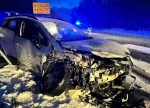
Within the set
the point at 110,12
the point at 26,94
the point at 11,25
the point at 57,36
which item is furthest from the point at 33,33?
the point at 110,12

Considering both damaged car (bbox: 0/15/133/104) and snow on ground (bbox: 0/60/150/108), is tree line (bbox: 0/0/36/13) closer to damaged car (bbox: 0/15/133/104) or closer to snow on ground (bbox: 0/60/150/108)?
snow on ground (bbox: 0/60/150/108)

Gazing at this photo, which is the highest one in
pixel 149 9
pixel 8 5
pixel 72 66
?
pixel 8 5

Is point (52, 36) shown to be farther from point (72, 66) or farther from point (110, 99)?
point (110, 99)

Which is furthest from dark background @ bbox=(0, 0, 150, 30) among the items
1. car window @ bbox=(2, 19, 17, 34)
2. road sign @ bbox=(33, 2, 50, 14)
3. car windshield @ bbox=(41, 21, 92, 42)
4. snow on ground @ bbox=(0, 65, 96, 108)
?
snow on ground @ bbox=(0, 65, 96, 108)

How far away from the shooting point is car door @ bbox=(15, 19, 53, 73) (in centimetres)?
478

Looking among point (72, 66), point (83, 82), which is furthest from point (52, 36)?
point (83, 82)

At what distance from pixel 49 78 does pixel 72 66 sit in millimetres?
648

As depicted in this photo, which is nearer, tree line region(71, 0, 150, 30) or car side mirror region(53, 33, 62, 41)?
car side mirror region(53, 33, 62, 41)

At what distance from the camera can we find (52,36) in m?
4.78

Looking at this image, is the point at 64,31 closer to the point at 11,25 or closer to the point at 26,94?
the point at 11,25

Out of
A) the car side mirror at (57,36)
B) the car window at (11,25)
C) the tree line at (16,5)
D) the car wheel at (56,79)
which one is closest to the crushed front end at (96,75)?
the car wheel at (56,79)

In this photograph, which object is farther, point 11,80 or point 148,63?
point 148,63

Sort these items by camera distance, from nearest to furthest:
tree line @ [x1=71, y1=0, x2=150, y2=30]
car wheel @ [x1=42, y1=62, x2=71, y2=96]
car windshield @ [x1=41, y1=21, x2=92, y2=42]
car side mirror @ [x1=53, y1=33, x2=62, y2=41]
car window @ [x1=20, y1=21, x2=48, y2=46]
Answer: car wheel @ [x1=42, y1=62, x2=71, y2=96] < car side mirror @ [x1=53, y1=33, x2=62, y2=41] < car window @ [x1=20, y1=21, x2=48, y2=46] < car windshield @ [x1=41, y1=21, x2=92, y2=42] < tree line @ [x1=71, y1=0, x2=150, y2=30]

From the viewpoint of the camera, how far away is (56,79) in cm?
450
